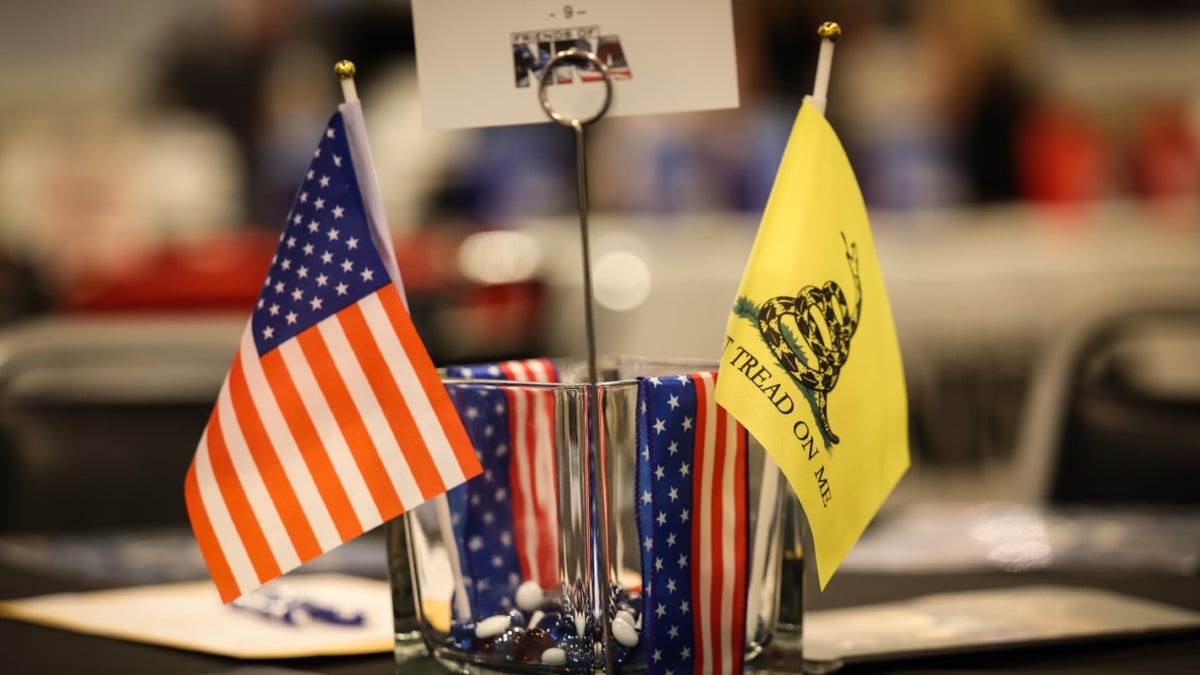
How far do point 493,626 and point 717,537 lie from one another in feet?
0.43

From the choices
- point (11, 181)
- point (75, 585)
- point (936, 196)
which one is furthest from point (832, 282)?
point (11, 181)

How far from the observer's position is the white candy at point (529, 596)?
696 millimetres

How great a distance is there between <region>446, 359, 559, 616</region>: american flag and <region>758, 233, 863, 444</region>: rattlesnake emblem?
12 centimetres

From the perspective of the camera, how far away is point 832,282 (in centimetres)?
72

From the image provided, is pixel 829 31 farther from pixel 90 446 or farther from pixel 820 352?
pixel 90 446

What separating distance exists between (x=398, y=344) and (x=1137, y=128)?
5.15 m

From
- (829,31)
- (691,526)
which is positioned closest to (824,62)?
(829,31)

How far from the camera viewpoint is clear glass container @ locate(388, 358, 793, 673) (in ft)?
2.19

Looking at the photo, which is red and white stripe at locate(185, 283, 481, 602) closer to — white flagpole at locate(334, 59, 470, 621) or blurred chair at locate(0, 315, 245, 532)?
white flagpole at locate(334, 59, 470, 621)

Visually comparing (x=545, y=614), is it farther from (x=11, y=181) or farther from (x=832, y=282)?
(x=11, y=181)

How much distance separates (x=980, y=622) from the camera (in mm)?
889

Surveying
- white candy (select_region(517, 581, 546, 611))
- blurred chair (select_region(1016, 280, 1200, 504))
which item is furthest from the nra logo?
blurred chair (select_region(1016, 280, 1200, 504))

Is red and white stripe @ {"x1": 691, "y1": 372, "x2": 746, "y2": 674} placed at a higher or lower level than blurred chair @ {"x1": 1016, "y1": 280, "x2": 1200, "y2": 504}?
higher

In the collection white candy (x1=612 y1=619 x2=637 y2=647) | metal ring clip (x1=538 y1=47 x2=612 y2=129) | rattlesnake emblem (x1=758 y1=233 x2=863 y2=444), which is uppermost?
metal ring clip (x1=538 y1=47 x2=612 y2=129)
